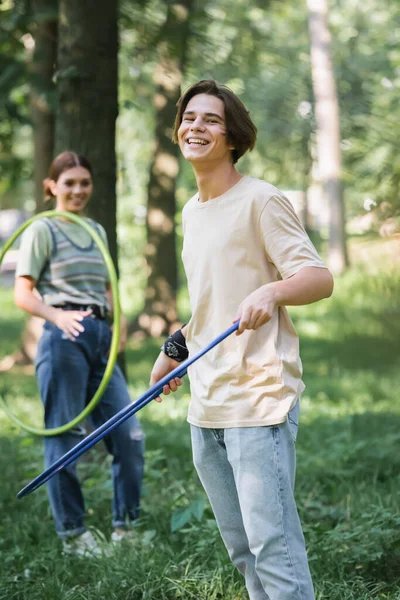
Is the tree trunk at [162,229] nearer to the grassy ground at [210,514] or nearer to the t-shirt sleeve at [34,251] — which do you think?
the grassy ground at [210,514]

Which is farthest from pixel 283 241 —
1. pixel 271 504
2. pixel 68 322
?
pixel 68 322

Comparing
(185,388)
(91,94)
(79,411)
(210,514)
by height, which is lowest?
(185,388)

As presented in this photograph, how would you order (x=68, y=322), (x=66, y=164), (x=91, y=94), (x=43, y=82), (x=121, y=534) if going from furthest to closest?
(x=43, y=82), (x=91, y=94), (x=66, y=164), (x=121, y=534), (x=68, y=322)

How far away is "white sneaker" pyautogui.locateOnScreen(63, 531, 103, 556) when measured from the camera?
4173 millimetres

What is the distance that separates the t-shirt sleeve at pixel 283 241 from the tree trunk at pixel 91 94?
3.04m

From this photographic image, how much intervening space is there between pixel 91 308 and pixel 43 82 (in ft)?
12.4

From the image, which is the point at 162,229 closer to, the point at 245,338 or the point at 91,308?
the point at 91,308

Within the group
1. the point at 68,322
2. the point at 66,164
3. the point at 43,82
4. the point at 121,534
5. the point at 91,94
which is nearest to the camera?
the point at 68,322

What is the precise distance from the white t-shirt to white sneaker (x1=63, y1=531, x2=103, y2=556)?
1573mm

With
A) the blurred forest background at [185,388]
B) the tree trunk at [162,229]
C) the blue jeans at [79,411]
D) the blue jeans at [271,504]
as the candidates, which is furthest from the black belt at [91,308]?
the tree trunk at [162,229]

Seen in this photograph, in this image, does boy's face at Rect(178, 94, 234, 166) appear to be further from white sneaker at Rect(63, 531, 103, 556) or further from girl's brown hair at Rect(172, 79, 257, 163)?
white sneaker at Rect(63, 531, 103, 556)

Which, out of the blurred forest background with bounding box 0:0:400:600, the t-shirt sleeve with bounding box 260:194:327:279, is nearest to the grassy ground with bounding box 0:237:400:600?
the blurred forest background with bounding box 0:0:400:600

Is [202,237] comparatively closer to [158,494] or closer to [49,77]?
[158,494]

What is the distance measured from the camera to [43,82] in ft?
24.9
